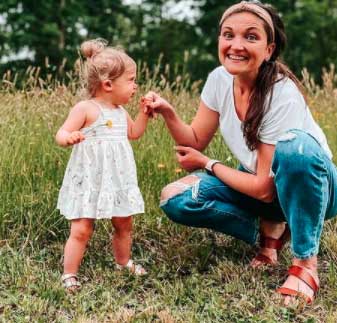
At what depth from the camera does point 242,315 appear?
302cm

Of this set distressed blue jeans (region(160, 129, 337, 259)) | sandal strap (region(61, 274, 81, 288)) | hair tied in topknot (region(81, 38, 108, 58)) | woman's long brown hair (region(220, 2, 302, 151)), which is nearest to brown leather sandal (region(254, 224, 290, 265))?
distressed blue jeans (region(160, 129, 337, 259))

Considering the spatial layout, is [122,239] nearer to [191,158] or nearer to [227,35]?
[191,158]

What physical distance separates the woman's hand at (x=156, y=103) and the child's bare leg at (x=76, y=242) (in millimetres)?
596

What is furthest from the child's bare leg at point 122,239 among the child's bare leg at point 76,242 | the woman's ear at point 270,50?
the woman's ear at point 270,50

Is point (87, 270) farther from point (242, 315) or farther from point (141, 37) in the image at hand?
point (141, 37)

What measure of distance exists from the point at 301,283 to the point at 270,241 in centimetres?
49

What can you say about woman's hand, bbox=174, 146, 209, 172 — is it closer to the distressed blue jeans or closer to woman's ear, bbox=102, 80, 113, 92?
the distressed blue jeans

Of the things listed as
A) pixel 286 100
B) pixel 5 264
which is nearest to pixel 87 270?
pixel 5 264

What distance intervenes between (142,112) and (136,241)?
2.59 feet

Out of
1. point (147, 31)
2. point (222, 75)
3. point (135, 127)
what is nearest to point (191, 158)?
point (135, 127)

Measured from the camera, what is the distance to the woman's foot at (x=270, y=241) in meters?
3.59

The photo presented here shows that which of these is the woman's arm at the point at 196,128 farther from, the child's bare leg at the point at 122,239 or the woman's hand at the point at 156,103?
the child's bare leg at the point at 122,239

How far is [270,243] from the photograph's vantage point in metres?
3.63

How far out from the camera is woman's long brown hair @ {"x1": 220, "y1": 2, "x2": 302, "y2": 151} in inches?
126
